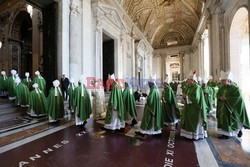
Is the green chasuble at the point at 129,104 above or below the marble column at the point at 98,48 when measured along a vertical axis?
below

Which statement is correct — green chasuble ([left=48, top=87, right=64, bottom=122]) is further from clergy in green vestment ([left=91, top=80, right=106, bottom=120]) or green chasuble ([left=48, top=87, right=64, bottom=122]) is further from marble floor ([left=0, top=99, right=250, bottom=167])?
clergy in green vestment ([left=91, top=80, right=106, bottom=120])

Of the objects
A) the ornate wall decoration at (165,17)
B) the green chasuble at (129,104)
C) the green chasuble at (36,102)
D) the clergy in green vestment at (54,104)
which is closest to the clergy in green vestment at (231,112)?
the green chasuble at (129,104)

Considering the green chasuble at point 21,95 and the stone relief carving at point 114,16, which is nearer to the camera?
the green chasuble at point 21,95

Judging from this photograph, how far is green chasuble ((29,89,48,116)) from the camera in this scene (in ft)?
17.9

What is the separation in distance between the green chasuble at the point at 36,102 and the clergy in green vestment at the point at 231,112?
20.1 feet

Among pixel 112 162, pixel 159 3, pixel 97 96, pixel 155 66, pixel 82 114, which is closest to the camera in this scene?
pixel 112 162

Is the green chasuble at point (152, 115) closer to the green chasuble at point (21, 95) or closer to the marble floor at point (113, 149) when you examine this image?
the marble floor at point (113, 149)

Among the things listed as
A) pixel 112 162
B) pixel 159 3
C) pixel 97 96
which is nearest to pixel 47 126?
pixel 97 96

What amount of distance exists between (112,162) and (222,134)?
3.16m

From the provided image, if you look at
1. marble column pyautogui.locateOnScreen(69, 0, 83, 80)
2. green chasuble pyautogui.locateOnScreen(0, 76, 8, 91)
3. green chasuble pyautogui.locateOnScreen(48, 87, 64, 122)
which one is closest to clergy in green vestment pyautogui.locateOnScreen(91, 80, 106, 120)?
green chasuble pyautogui.locateOnScreen(48, 87, 64, 122)

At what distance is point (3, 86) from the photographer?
7.52 m

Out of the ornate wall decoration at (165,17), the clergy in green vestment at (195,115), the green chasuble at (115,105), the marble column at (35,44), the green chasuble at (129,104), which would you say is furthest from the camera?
the ornate wall decoration at (165,17)

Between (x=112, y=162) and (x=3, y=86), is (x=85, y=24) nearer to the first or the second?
(x=3, y=86)

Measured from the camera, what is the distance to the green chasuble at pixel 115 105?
434cm
